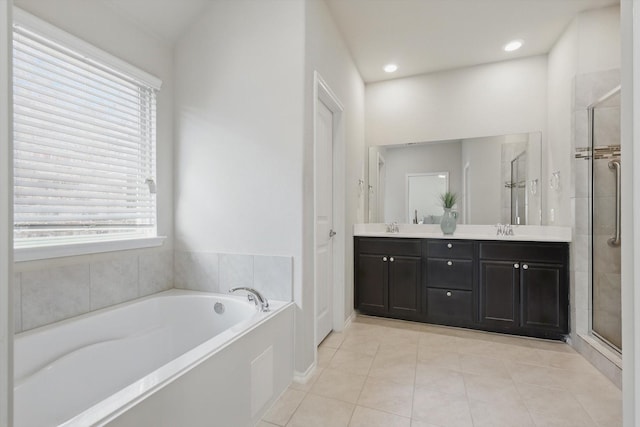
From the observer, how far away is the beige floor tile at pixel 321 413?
1.58 metres

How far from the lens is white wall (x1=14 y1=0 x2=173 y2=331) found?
1.55 meters

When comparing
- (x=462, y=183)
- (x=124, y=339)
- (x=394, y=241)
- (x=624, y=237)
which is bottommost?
(x=124, y=339)

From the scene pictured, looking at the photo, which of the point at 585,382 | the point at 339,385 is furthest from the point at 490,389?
the point at 339,385

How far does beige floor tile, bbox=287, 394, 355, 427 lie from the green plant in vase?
2.10m

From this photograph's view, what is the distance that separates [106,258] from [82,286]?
0.21 meters

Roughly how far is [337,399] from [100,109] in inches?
91.3

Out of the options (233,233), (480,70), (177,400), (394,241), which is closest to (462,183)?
(394,241)

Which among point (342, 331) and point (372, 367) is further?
point (342, 331)

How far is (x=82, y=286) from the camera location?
1755mm

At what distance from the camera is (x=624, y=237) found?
543mm

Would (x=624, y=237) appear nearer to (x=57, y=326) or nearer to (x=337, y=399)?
(x=337, y=399)

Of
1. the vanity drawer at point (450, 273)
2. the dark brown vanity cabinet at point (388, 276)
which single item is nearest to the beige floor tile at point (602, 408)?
the vanity drawer at point (450, 273)

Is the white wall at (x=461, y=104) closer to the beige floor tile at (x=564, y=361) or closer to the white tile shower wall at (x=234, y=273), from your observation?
the beige floor tile at (x=564, y=361)

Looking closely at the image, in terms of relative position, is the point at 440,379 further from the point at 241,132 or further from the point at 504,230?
the point at 241,132
